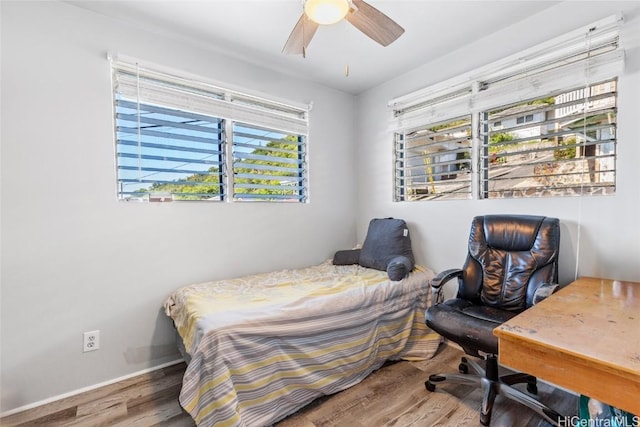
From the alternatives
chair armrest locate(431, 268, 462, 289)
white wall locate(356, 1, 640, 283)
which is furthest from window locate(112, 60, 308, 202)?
chair armrest locate(431, 268, 462, 289)

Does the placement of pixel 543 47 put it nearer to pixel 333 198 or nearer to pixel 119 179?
pixel 333 198

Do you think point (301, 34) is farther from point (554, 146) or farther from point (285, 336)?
point (554, 146)

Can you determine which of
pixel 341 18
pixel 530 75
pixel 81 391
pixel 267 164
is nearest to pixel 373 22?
pixel 341 18

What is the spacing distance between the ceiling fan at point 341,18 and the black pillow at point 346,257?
73.8 inches

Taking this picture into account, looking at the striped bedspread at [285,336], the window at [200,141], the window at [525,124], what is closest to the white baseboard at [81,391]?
the striped bedspread at [285,336]

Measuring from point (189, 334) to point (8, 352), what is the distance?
3.48ft

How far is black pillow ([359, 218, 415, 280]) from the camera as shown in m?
2.68

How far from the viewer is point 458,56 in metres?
2.46

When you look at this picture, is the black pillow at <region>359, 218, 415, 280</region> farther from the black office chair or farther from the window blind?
the window blind

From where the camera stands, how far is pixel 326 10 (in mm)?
1363

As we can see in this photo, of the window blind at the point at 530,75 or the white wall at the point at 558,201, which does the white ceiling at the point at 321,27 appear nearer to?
the white wall at the point at 558,201

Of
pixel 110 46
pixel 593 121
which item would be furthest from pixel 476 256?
pixel 110 46

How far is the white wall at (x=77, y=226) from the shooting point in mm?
1726

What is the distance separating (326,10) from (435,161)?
1.78 metres
